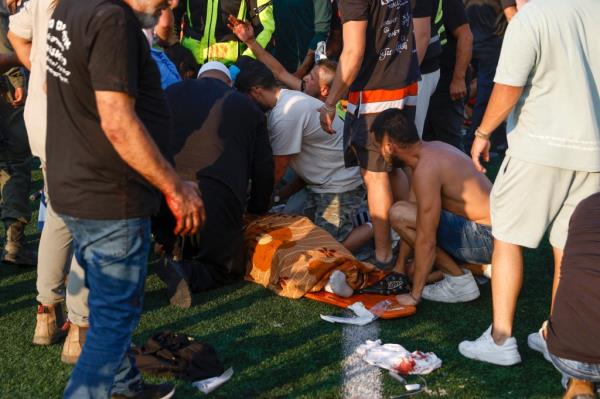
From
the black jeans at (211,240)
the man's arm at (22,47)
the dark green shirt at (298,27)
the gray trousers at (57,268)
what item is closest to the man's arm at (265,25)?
the dark green shirt at (298,27)

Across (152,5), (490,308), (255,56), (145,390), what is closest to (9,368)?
(145,390)

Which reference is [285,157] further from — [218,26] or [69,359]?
[69,359]

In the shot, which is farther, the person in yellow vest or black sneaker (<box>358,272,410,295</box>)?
the person in yellow vest

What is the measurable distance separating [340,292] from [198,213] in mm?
2061

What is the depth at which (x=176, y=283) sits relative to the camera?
475cm

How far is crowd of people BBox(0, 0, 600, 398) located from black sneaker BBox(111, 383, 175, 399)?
10 mm

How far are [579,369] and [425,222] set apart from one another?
1526 millimetres

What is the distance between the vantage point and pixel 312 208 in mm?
6102

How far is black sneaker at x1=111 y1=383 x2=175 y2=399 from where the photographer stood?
3471 millimetres

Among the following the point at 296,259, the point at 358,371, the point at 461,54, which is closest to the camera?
the point at 358,371

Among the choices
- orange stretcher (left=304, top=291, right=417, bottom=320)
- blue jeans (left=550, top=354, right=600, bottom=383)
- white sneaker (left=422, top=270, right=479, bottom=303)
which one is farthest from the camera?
white sneaker (left=422, top=270, right=479, bottom=303)

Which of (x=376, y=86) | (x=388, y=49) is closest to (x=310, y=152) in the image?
(x=376, y=86)

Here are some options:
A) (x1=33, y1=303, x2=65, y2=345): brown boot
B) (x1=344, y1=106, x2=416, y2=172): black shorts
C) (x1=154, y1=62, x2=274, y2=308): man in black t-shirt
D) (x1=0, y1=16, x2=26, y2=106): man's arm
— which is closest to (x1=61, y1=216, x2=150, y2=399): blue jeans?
(x1=33, y1=303, x2=65, y2=345): brown boot

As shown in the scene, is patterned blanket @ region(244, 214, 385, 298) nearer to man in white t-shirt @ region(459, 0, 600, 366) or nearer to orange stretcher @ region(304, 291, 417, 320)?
orange stretcher @ region(304, 291, 417, 320)
